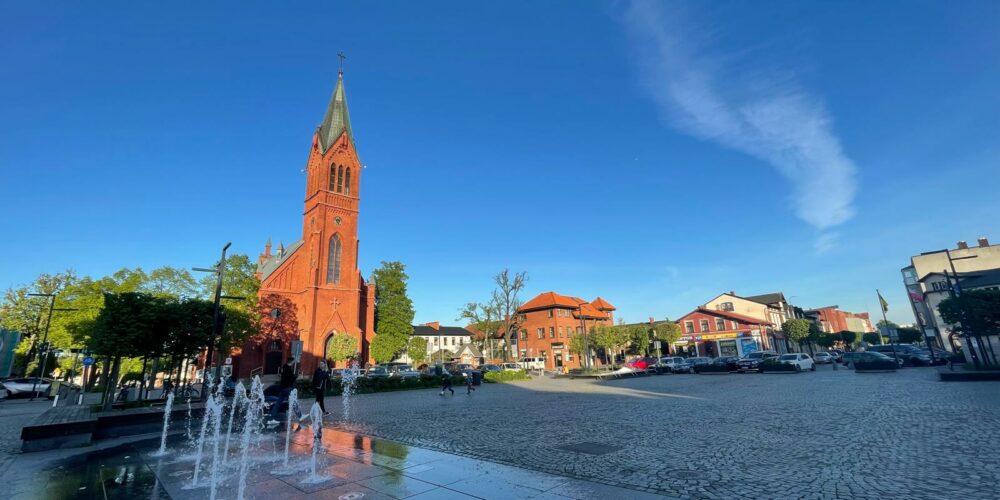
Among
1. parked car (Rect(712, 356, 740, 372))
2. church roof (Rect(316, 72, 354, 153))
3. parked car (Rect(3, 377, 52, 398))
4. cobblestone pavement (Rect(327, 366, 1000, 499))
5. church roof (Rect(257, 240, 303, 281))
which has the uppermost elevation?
church roof (Rect(316, 72, 354, 153))

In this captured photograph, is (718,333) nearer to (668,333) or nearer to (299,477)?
(668,333)

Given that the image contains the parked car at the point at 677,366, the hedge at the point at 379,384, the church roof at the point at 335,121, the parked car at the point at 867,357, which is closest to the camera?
the hedge at the point at 379,384

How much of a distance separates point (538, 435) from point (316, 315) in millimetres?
37622

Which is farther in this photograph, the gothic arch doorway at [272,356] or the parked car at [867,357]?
the gothic arch doorway at [272,356]

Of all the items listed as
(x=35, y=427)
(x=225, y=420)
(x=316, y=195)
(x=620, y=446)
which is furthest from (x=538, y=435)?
(x=316, y=195)

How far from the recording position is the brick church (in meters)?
41.7

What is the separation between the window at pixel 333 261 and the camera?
4522cm

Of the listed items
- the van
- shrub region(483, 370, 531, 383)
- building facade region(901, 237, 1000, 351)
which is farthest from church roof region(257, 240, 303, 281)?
building facade region(901, 237, 1000, 351)

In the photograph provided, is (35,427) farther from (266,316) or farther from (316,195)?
(316,195)

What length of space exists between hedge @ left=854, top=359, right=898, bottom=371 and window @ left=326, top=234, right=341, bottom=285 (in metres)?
46.1

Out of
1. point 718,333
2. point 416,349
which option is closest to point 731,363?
point 718,333

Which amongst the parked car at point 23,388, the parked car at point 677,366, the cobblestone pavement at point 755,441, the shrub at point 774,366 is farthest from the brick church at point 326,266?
the shrub at point 774,366

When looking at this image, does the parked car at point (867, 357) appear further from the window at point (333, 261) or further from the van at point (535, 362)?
the window at point (333, 261)

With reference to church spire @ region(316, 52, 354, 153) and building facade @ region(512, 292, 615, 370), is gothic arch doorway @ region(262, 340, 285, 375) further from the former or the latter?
building facade @ region(512, 292, 615, 370)
